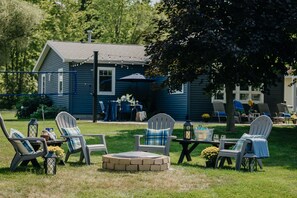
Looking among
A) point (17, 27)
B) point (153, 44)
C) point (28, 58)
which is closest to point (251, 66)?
point (153, 44)

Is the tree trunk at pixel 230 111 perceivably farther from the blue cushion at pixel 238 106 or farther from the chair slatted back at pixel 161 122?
the chair slatted back at pixel 161 122

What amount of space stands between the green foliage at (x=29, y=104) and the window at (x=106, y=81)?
3485 millimetres

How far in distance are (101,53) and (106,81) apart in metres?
1.66

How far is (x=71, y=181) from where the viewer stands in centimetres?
810

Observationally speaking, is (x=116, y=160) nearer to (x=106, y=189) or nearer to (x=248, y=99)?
(x=106, y=189)

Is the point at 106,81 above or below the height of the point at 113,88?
above

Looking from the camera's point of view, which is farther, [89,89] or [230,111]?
[89,89]

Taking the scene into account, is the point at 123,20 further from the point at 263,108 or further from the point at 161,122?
the point at 161,122

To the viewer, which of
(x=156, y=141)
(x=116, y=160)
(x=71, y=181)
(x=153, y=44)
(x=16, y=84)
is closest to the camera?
(x=71, y=181)

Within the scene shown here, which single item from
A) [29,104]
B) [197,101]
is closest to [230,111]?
[197,101]

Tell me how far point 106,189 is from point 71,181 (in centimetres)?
82

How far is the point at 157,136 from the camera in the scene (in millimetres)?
10883

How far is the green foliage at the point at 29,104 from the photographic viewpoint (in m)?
26.1

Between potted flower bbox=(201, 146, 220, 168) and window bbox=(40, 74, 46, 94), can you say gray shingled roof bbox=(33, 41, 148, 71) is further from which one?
potted flower bbox=(201, 146, 220, 168)
